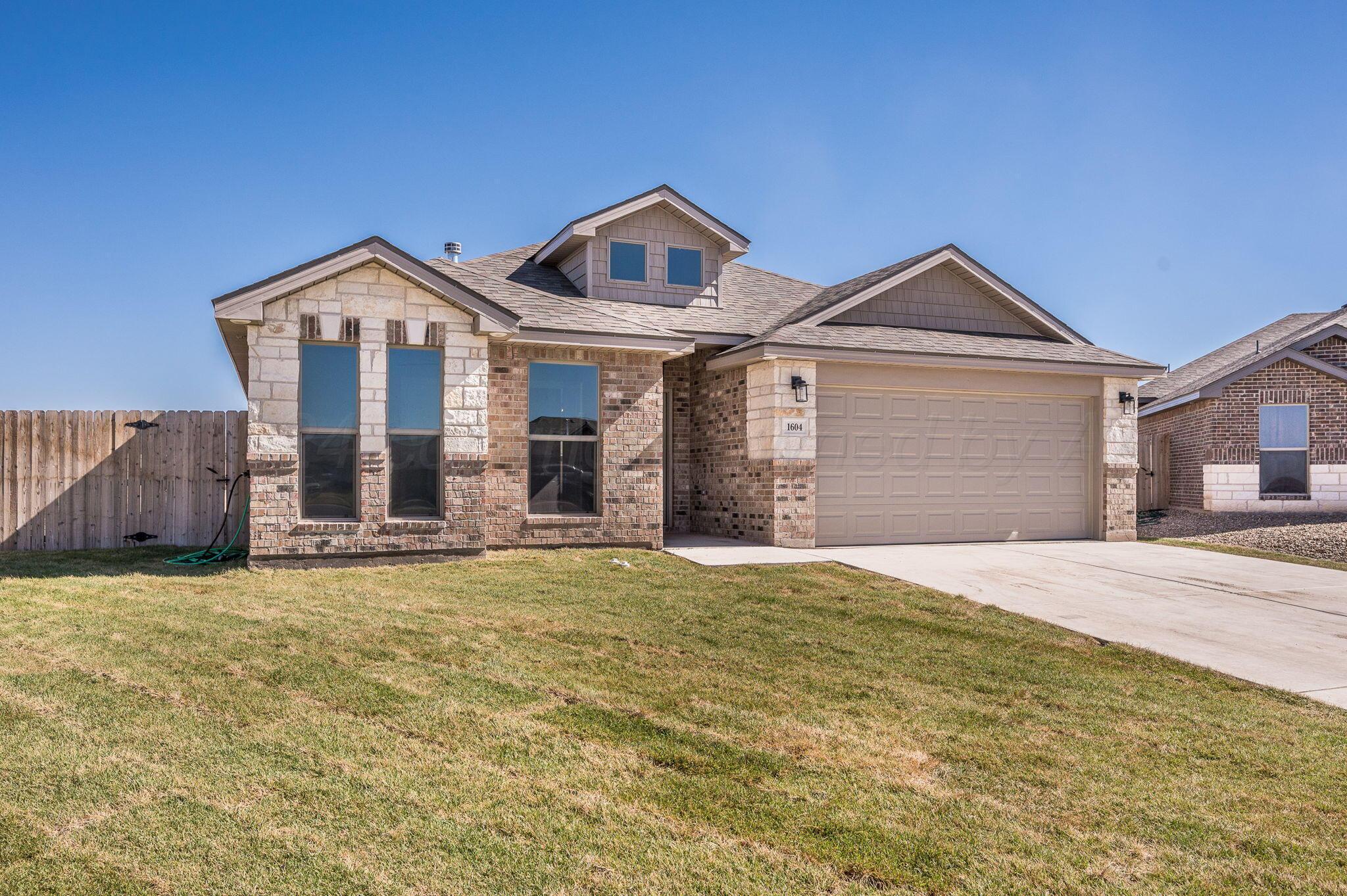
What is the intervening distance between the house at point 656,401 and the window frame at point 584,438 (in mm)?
28

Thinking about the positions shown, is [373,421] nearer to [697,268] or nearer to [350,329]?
[350,329]

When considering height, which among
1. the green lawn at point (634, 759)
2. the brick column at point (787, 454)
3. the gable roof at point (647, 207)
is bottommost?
the green lawn at point (634, 759)

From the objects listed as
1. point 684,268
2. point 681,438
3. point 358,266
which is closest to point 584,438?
point 681,438

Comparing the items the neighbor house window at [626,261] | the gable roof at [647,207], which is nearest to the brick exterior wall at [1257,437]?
the gable roof at [647,207]

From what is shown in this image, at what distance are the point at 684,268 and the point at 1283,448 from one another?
1379cm

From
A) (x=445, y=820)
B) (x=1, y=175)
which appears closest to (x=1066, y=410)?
(x=445, y=820)

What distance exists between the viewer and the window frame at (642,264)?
14.7 m

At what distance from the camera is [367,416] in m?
10.1

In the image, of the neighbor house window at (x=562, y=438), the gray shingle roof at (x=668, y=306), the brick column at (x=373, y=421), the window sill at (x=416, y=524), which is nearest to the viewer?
the brick column at (x=373, y=421)

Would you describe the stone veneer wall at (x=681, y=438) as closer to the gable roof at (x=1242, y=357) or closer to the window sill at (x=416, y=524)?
the window sill at (x=416, y=524)

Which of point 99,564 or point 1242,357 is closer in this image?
point 99,564

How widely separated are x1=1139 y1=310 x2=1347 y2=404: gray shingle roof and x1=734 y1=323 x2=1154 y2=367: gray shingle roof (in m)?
5.48

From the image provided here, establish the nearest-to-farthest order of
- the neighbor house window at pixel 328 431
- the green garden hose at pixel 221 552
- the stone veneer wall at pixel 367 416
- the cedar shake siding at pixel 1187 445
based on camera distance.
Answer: the stone veneer wall at pixel 367 416, the neighbor house window at pixel 328 431, the green garden hose at pixel 221 552, the cedar shake siding at pixel 1187 445

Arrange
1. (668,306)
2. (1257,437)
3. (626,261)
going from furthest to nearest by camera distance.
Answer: (1257,437)
(668,306)
(626,261)
